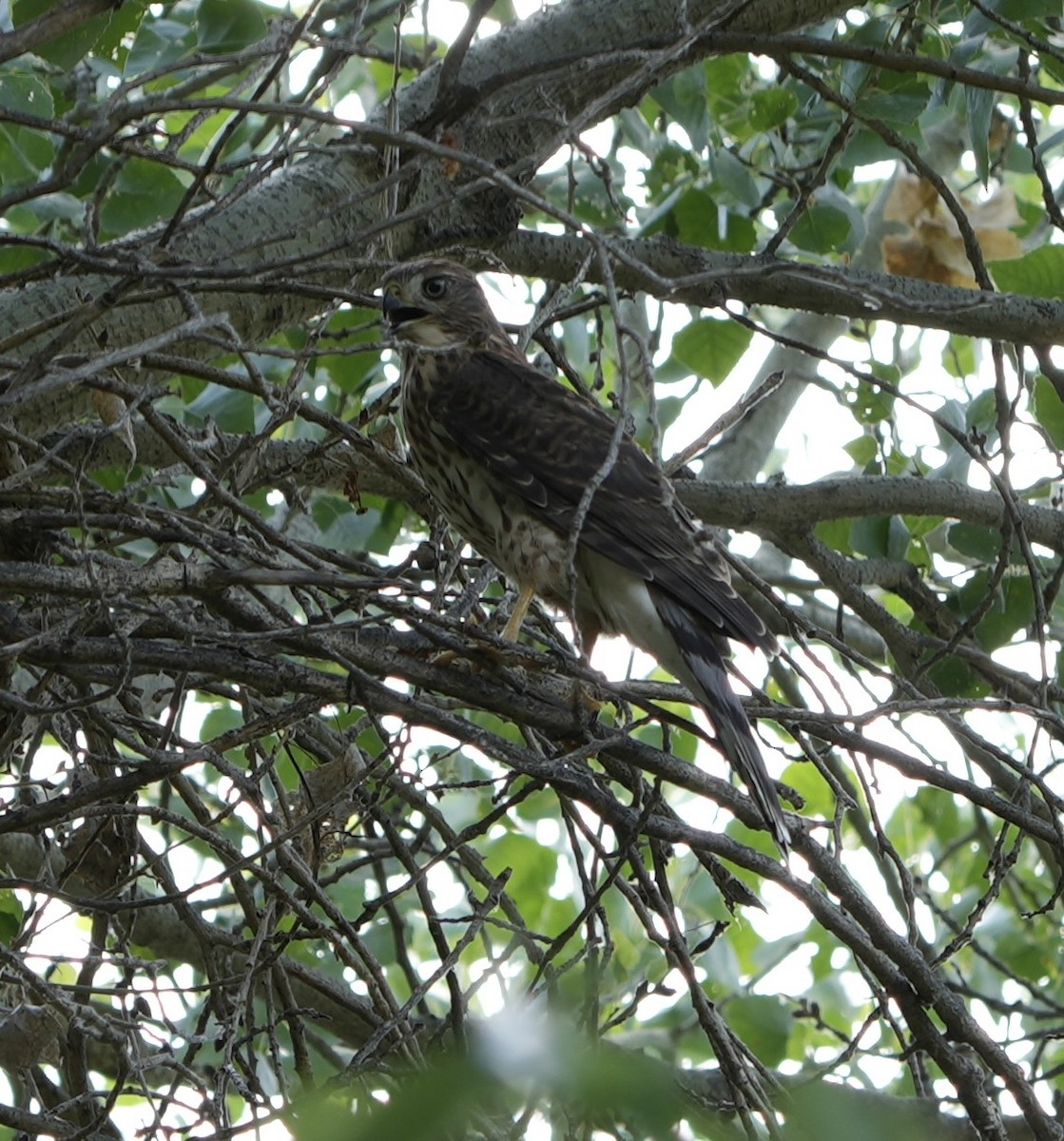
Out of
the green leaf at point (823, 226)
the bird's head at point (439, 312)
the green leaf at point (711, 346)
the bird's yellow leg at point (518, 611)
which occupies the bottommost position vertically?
the bird's yellow leg at point (518, 611)

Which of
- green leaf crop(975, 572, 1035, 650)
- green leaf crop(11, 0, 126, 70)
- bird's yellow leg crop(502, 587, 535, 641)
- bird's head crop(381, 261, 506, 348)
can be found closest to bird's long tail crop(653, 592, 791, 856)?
bird's yellow leg crop(502, 587, 535, 641)

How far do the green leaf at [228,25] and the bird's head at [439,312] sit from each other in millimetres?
793

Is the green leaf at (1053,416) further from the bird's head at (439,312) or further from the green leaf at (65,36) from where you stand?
the green leaf at (65,36)

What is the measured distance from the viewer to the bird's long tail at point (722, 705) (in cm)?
247

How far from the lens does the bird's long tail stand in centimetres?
247

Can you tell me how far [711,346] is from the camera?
3.80 m

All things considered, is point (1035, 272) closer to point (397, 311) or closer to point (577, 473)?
point (577, 473)

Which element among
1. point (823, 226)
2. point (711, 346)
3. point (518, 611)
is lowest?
point (518, 611)

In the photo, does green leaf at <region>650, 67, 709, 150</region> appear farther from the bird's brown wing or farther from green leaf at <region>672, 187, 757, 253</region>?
the bird's brown wing

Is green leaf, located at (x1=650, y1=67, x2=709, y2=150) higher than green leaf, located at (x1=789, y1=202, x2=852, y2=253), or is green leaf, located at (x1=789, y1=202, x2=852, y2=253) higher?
green leaf, located at (x1=650, y1=67, x2=709, y2=150)

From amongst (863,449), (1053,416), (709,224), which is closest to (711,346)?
(709,224)

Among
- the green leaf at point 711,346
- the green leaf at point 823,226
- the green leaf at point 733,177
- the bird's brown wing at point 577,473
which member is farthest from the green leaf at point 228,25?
the green leaf at point 823,226

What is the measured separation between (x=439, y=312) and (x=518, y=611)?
45.5 inches

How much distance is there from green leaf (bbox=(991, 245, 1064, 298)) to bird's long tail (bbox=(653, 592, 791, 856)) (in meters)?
0.99
